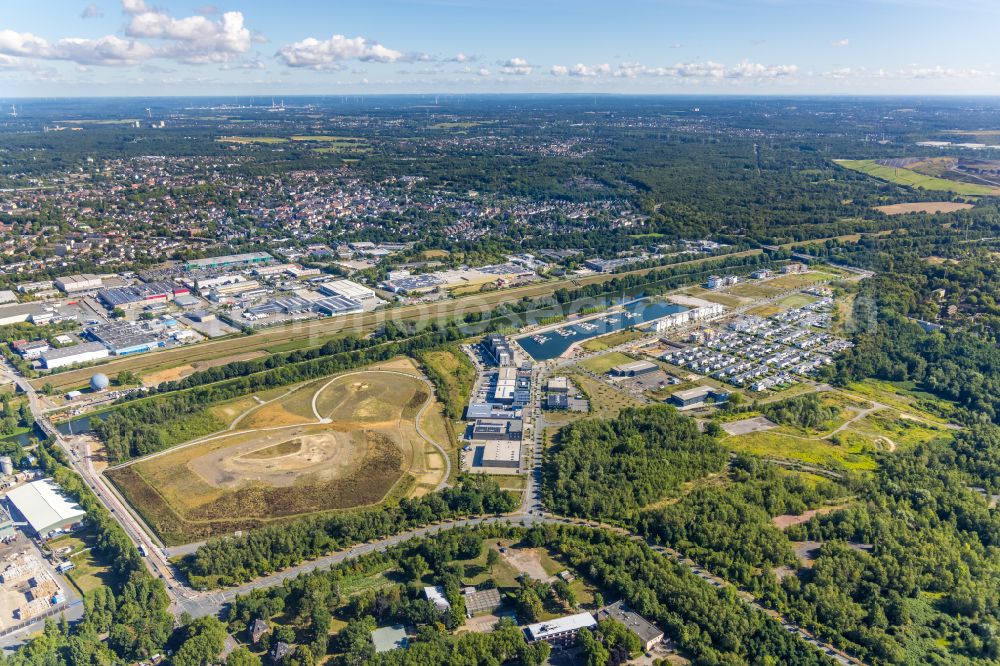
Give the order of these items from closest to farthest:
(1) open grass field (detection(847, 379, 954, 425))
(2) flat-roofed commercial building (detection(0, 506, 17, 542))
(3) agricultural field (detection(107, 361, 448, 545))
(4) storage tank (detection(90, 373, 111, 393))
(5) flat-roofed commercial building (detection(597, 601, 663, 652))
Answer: (5) flat-roofed commercial building (detection(597, 601, 663, 652))
(2) flat-roofed commercial building (detection(0, 506, 17, 542))
(3) agricultural field (detection(107, 361, 448, 545))
(1) open grass field (detection(847, 379, 954, 425))
(4) storage tank (detection(90, 373, 111, 393))

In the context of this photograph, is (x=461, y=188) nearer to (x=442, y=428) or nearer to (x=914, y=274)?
(x=914, y=274)

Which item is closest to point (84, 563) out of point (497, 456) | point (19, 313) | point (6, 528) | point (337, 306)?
point (6, 528)

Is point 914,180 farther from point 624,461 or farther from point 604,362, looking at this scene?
point 624,461

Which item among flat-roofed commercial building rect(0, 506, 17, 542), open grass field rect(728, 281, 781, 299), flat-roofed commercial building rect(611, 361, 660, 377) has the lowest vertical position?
flat-roofed commercial building rect(0, 506, 17, 542)

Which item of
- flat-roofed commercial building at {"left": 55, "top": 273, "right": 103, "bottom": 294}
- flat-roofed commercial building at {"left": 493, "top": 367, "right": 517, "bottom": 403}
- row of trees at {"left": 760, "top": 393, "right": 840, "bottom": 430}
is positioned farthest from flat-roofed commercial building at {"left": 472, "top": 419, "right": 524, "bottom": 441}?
flat-roofed commercial building at {"left": 55, "top": 273, "right": 103, "bottom": 294}

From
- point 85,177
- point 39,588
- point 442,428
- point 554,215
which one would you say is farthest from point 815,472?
point 85,177

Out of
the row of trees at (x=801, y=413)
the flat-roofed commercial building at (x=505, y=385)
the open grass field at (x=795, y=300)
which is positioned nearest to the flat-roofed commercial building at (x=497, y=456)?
the flat-roofed commercial building at (x=505, y=385)

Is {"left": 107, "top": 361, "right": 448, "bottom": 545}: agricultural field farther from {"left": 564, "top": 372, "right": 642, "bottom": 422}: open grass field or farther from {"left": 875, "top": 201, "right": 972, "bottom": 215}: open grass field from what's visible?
{"left": 875, "top": 201, "right": 972, "bottom": 215}: open grass field
